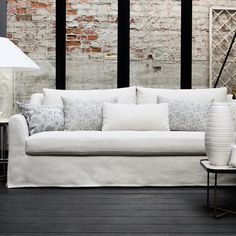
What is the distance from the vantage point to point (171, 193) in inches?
106

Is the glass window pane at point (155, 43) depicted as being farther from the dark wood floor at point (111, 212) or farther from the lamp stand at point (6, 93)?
the dark wood floor at point (111, 212)

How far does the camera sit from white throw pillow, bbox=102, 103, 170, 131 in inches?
125

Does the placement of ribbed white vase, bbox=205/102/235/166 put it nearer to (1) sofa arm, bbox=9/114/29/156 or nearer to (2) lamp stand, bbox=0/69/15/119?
(1) sofa arm, bbox=9/114/29/156

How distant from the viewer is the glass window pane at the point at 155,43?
15.1ft

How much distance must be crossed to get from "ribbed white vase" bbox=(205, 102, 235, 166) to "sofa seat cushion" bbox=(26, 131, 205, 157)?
637 millimetres

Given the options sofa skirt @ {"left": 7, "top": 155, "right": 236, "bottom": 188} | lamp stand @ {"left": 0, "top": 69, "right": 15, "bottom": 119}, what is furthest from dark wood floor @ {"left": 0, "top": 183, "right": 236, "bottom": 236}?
lamp stand @ {"left": 0, "top": 69, "right": 15, "bottom": 119}

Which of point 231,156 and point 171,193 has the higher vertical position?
point 231,156

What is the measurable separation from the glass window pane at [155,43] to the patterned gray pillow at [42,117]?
155cm

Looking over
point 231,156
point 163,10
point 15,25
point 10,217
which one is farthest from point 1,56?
point 163,10

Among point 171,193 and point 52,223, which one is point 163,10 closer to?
point 171,193

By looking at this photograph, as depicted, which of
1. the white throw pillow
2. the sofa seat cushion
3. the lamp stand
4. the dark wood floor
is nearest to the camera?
the dark wood floor

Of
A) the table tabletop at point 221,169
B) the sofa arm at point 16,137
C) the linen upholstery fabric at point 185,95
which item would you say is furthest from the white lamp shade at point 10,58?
the linen upholstery fabric at point 185,95

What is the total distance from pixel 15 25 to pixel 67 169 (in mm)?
2261

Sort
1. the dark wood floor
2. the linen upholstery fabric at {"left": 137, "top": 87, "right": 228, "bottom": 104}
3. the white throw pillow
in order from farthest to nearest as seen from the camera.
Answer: the linen upholstery fabric at {"left": 137, "top": 87, "right": 228, "bottom": 104}
the white throw pillow
the dark wood floor
